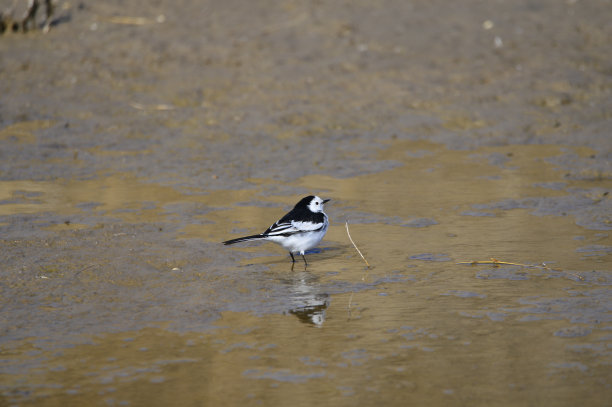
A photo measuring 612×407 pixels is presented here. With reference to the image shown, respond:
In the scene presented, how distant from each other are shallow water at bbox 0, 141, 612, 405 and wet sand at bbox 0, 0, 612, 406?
2 cm

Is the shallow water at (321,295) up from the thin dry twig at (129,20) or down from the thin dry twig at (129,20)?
down

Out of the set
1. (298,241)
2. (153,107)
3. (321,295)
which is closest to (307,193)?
(298,241)

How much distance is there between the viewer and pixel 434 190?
9750 mm

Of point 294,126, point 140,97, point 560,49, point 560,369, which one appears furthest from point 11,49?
point 560,369

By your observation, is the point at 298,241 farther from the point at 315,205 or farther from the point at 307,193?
the point at 307,193

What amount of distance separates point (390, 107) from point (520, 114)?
1913 millimetres

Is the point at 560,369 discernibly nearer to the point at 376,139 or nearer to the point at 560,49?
the point at 376,139

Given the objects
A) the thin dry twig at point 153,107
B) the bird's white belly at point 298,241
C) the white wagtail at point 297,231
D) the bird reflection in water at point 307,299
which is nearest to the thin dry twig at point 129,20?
the thin dry twig at point 153,107

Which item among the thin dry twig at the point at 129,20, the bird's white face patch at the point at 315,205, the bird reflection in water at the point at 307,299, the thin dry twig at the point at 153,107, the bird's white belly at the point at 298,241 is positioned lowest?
the bird reflection in water at the point at 307,299

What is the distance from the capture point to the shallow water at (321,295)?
17.0 feet

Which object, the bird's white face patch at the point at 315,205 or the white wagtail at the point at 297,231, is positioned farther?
the bird's white face patch at the point at 315,205

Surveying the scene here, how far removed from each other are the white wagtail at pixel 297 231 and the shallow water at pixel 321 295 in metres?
0.24

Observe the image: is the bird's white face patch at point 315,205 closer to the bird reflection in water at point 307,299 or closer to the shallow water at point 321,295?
the shallow water at point 321,295

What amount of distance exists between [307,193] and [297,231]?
2.31m
